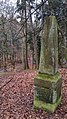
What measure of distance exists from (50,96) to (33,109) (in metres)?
0.69

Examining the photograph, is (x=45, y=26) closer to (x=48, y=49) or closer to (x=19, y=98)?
(x=48, y=49)

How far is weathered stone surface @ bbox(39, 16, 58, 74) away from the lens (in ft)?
14.7

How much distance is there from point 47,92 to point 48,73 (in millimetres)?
538

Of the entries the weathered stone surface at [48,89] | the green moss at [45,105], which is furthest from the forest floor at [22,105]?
the weathered stone surface at [48,89]

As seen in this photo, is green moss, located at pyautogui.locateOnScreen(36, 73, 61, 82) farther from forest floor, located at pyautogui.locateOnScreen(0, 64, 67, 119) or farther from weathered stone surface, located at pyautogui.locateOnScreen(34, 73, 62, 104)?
forest floor, located at pyautogui.locateOnScreen(0, 64, 67, 119)

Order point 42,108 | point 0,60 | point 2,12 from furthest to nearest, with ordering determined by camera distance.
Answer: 1. point 0,60
2. point 2,12
3. point 42,108

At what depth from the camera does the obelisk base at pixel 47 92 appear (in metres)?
4.66

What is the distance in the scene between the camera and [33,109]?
4.93 metres

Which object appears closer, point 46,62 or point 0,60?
point 46,62

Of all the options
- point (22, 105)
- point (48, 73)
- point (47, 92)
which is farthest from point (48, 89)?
point (22, 105)

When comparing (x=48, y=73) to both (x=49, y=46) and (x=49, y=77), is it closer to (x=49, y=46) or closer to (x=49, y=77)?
(x=49, y=77)

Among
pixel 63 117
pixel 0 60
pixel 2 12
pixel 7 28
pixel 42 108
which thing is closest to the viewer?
pixel 63 117

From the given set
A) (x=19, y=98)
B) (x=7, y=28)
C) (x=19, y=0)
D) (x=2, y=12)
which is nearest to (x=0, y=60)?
(x=7, y=28)

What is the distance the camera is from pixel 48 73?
4.68m
